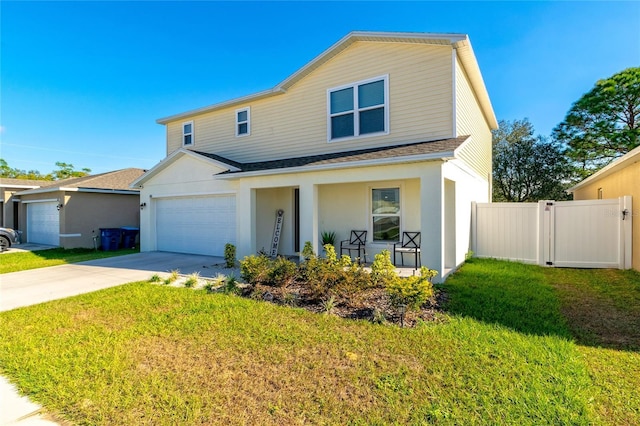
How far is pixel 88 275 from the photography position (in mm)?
8461

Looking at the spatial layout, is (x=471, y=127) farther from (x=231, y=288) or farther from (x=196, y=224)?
(x=196, y=224)

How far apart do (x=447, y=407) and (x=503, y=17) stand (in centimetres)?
1289

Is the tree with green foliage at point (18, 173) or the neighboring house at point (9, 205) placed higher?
the tree with green foliage at point (18, 173)

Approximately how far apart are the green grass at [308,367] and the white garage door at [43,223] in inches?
493

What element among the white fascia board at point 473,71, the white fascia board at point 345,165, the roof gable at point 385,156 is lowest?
the white fascia board at point 345,165

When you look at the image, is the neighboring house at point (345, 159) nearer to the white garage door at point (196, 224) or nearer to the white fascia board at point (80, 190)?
the white garage door at point (196, 224)

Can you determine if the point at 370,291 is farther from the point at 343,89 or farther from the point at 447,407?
the point at 343,89

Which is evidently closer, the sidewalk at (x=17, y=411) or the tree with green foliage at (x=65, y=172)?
A: the sidewalk at (x=17, y=411)

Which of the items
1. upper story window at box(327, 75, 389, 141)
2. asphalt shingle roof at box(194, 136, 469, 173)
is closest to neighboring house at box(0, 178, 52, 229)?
asphalt shingle roof at box(194, 136, 469, 173)

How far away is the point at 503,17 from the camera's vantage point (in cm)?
1073

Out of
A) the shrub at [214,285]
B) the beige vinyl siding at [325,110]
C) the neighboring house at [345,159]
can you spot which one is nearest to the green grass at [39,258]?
the neighboring house at [345,159]

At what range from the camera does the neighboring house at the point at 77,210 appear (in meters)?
14.3

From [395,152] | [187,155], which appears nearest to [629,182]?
[395,152]

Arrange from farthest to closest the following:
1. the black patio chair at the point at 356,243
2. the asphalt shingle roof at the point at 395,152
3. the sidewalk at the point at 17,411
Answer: the black patio chair at the point at 356,243
the asphalt shingle roof at the point at 395,152
the sidewalk at the point at 17,411
